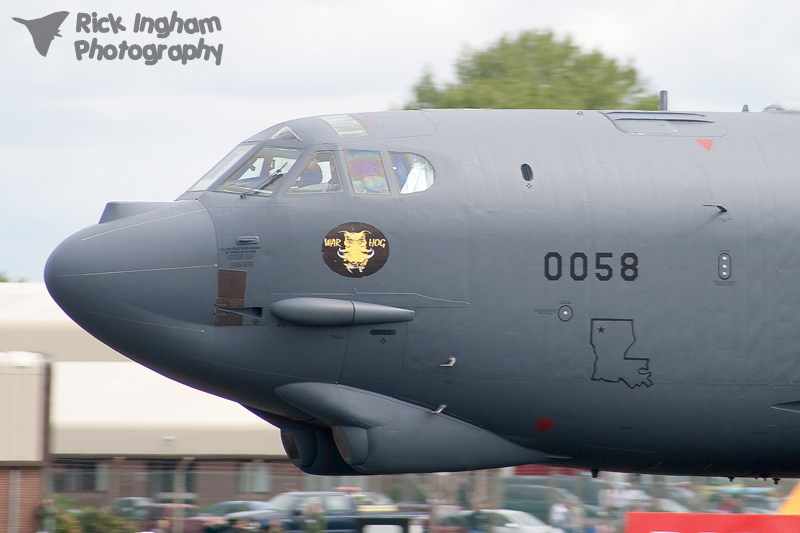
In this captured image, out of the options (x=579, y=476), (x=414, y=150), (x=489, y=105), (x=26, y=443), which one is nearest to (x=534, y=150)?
(x=414, y=150)

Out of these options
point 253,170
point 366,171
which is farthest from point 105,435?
point 366,171

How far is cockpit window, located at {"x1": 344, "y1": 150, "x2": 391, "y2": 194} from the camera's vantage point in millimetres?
8281

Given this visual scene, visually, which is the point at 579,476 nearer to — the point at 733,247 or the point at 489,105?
the point at 733,247

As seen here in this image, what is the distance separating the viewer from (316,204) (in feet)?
26.9

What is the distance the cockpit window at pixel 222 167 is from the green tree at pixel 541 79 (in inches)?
1000

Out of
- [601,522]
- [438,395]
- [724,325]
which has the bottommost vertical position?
[601,522]

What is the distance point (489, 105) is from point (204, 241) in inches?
995

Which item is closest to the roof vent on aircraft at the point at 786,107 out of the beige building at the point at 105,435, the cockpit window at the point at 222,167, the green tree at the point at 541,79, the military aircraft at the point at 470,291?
the military aircraft at the point at 470,291

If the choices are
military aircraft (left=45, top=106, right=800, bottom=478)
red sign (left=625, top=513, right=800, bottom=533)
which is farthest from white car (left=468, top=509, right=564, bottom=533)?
military aircraft (left=45, top=106, right=800, bottom=478)

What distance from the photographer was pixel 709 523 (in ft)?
40.9

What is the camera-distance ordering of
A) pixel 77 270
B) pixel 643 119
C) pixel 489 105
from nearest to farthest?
1. pixel 77 270
2. pixel 643 119
3. pixel 489 105

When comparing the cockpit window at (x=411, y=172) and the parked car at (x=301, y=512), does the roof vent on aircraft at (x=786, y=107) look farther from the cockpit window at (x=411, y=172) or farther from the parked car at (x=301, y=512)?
the parked car at (x=301, y=512)

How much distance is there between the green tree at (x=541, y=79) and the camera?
3453 cm

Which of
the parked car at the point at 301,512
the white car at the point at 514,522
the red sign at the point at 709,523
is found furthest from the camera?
the parked car at the point at 301,512
